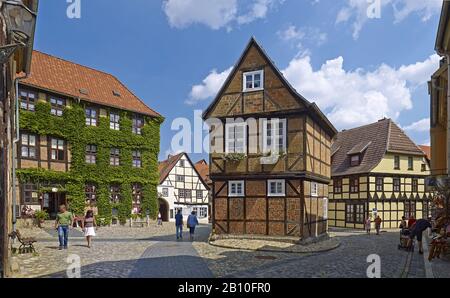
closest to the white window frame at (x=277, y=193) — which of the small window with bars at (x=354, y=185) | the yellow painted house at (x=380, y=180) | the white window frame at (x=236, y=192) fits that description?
the white window frame at (x=236, y=192)

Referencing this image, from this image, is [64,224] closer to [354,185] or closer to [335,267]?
[335,267]

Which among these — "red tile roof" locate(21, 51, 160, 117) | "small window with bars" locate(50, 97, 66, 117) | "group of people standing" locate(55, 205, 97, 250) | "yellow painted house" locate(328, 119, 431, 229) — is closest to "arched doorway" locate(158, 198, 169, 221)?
"red tile roof" locate(21, 51, 160, 117)

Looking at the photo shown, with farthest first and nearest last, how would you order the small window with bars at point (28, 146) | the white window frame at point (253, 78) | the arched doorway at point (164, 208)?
the arched doorway at point (164, 208) < the small window with bars at point (28, 146) < the white window frame at point (253, 78)

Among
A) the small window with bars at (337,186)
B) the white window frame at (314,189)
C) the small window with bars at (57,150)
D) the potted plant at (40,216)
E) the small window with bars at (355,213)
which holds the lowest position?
the small window with bars at (355,213)

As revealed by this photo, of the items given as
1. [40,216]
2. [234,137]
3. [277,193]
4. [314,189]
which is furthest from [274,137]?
[40,216]

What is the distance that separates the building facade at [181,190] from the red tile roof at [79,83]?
7.85 m

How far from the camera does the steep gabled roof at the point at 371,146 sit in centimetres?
2639

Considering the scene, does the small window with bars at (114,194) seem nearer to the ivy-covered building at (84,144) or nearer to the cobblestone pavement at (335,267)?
the ivy-covered building at (84,144)

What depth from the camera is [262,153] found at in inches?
611

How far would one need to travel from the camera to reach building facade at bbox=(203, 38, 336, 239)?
15.0 metres

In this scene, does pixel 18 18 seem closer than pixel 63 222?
Yes

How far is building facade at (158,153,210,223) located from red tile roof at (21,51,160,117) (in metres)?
7.85

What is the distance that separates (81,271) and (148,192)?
20.3 meters

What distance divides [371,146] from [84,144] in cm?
2167
